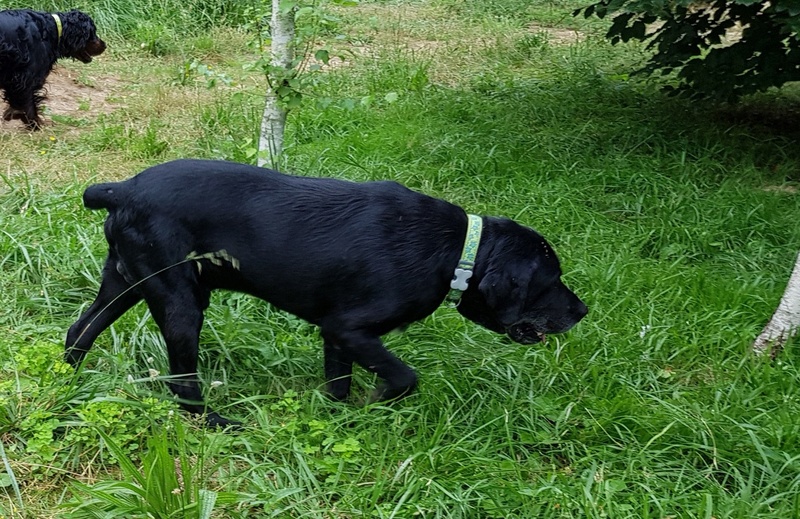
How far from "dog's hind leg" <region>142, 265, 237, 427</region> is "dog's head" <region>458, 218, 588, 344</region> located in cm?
111

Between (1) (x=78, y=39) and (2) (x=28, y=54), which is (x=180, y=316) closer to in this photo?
(2) (x=28, y=54)

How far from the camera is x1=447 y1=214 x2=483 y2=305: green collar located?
A: 3.12 meters

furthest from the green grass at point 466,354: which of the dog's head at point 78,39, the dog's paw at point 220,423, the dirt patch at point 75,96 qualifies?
the dog's head at point 78,39

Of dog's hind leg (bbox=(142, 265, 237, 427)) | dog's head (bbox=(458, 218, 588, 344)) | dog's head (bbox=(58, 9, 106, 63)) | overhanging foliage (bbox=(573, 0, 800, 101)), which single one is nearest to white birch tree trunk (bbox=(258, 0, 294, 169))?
dog's hind leg (bbox=(142, 265, 237, 427))

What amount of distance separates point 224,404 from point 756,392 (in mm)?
2254

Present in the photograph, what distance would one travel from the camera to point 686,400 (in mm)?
3297

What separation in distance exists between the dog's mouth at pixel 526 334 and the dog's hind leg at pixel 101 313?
1612 millimetres

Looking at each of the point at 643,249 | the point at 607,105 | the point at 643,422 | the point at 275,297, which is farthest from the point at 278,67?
the point at 607,105

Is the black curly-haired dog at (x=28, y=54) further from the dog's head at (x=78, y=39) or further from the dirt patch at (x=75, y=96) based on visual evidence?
the dirt patch at (x=75, y=96)

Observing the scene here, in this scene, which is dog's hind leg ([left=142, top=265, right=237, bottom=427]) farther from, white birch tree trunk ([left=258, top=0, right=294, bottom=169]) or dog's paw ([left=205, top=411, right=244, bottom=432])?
white birch tree trunk ([left=258, top=0, right=294, bottom=169])

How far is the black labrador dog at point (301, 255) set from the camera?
3047 mm

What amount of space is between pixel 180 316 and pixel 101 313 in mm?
467

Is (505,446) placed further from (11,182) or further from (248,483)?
(11,182)

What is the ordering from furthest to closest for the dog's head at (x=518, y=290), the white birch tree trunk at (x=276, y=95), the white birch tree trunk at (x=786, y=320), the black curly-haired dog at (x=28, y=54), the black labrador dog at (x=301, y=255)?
the black curly-haired dog at (x=28, y=54)
the white birch tree trunk at (x=276, y=95)
the white birch tree trunk at (x=786, y=320)
the dog's head at (x=518, y=290)
the black labrador dog at (x=301, y=255)
